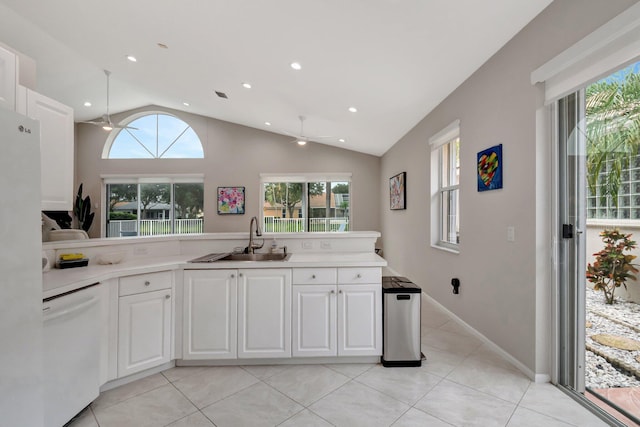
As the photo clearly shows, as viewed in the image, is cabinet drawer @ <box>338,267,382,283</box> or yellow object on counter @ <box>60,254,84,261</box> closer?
yellow object on counter @ <box>60,254,84,261</box>

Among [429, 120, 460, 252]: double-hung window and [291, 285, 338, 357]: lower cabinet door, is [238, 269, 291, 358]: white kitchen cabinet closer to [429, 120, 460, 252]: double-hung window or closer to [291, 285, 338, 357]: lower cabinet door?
[291, 285, 338, 357]: lower cabinet door

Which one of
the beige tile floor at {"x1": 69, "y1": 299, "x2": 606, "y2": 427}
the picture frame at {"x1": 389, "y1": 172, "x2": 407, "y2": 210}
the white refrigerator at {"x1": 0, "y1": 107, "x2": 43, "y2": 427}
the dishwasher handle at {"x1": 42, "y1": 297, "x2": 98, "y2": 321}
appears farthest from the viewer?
the picture frame at {"x1": 389, "y1": 172, "x2": 407, "y2": 210}

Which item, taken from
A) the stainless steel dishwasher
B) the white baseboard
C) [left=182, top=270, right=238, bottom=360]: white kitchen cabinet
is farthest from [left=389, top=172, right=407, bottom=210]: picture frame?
[left=182, top=270, right=238, bottom=360]: white kitchen cabinet

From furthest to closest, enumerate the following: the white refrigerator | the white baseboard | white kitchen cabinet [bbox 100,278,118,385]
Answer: the white baseboard, white kitchen cabinet [bbox 100,278,118,385], the white refrigerator

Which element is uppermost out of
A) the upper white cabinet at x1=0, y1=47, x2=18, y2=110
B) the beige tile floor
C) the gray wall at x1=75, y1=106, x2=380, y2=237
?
the gray wall at x1=75, y1=106, x2=380, y2=237

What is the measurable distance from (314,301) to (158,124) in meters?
6.66

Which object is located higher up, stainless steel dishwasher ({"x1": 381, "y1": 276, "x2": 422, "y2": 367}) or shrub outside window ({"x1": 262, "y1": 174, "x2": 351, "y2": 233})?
shrub outside window ({"x1": 262, "y1": 174, "x2": 351, "y2": 233})

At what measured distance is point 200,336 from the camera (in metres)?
2.00

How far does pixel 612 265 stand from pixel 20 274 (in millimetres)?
2925

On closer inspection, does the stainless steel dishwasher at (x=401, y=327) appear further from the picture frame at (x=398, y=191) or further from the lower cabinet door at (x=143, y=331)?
the picture frame at (x=398, y=191)

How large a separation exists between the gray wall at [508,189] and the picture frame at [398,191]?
60.4 inches

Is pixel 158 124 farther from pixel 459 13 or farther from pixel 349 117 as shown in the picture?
pixel 459 13

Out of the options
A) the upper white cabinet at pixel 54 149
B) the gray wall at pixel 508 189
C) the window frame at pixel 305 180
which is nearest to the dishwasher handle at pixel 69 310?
the upper white cabinet at pixel 54 149

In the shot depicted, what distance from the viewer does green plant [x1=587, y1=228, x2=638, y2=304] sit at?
1417 millimetres
